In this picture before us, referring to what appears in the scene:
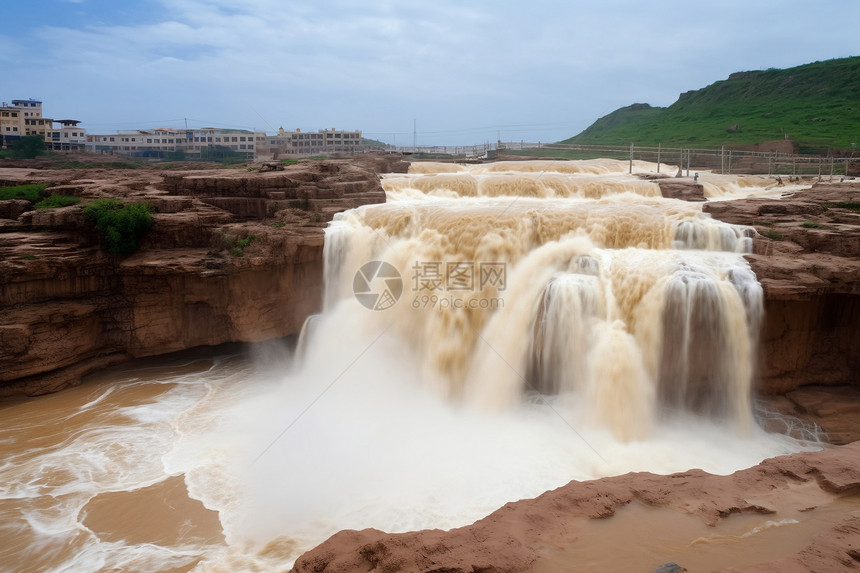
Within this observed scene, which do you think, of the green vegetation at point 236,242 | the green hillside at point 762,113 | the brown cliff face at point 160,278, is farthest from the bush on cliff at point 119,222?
the green hillside at point 762,113

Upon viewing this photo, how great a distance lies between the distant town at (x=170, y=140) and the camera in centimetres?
4722

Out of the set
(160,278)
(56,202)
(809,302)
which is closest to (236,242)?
(160,278)

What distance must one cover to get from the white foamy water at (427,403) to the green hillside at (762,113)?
2925 cm

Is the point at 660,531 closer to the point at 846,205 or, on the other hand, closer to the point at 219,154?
the point at 846,205

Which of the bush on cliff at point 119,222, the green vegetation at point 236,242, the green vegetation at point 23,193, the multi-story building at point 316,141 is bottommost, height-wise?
the green vegetation at point 236,242

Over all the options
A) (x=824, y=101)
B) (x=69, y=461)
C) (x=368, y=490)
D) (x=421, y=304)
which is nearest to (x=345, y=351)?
(x=421, y=304)

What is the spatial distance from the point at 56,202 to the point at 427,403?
10865mm

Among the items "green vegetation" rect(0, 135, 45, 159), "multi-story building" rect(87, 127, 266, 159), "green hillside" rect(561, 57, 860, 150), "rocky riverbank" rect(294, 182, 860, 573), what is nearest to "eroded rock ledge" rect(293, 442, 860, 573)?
"rocky riverbank" rect(294, 182, 860, 573)

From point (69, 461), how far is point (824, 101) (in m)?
55.5

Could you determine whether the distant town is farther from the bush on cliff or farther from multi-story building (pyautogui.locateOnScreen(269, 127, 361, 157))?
the bush on cliff

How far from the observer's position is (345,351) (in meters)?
13.1

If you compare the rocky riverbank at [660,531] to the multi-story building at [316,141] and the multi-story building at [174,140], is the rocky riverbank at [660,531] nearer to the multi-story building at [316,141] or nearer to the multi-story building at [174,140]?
the multi-story building at [316,141]

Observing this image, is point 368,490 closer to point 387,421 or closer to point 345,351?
point 387,421

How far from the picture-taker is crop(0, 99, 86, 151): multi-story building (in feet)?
148
